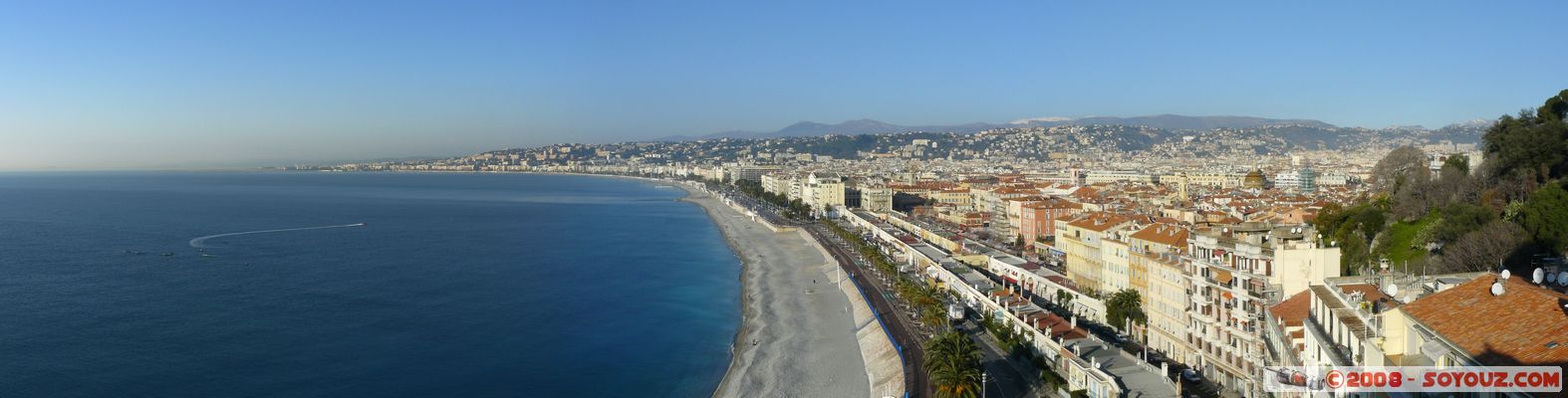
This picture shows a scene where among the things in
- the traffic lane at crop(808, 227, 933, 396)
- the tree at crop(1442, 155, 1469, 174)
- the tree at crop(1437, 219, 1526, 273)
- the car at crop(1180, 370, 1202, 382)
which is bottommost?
the traffic lane at crop(808, 227, 933, 396)

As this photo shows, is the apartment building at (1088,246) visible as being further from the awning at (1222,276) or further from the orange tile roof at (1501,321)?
the orange tile roof at (1501,321)

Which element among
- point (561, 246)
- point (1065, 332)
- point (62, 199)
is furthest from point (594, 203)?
point (1065, 332)

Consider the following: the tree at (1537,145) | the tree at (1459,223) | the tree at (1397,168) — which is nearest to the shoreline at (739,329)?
the tree at (1459,223)

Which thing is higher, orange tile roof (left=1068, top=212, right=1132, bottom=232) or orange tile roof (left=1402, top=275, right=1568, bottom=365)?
orange tile roof (left=1402, top=275, right=1568, bottom=365)

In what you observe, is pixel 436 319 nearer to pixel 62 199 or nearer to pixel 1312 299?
pixel 1312 299

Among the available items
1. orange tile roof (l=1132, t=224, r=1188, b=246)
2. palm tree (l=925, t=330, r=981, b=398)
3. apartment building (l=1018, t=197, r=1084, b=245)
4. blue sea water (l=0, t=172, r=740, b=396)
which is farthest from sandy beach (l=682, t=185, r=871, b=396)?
apartment building (l=1018, t=197, r=1084, b=245)

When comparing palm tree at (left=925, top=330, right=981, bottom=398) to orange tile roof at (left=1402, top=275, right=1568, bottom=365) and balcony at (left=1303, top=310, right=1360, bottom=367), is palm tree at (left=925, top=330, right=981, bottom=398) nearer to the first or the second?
balcony at (left=1303, top=310, right=1360, bottom=367)

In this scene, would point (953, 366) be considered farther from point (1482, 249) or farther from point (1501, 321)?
point (1501, 321)
